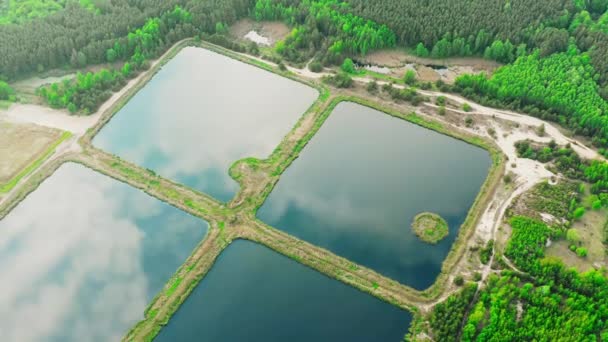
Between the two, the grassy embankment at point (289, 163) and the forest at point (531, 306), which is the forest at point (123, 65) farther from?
the forest at point (531, 306)

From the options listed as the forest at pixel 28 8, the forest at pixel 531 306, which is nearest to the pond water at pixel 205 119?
the forest at pixel 28 8

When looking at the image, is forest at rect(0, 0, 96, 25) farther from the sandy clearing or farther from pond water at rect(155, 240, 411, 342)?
pond water at rect(155, 240, 411, 342)

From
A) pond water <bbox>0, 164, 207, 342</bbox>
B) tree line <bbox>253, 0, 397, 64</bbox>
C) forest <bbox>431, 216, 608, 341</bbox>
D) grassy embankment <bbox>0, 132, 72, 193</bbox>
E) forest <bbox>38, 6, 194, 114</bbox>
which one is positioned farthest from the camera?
tree line <bbox>253, 0, 397, 64</bbox>

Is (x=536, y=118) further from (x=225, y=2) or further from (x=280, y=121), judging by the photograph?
(x=225, y=2)

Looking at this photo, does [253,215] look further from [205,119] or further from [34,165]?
[34,165]

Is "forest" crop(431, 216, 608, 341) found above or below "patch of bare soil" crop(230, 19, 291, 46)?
below

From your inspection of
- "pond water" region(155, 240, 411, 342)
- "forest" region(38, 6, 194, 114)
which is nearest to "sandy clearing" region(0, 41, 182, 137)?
"forest" region(38, 6, 194, 114)

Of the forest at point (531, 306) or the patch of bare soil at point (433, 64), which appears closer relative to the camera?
the forest at point (531, 306)
